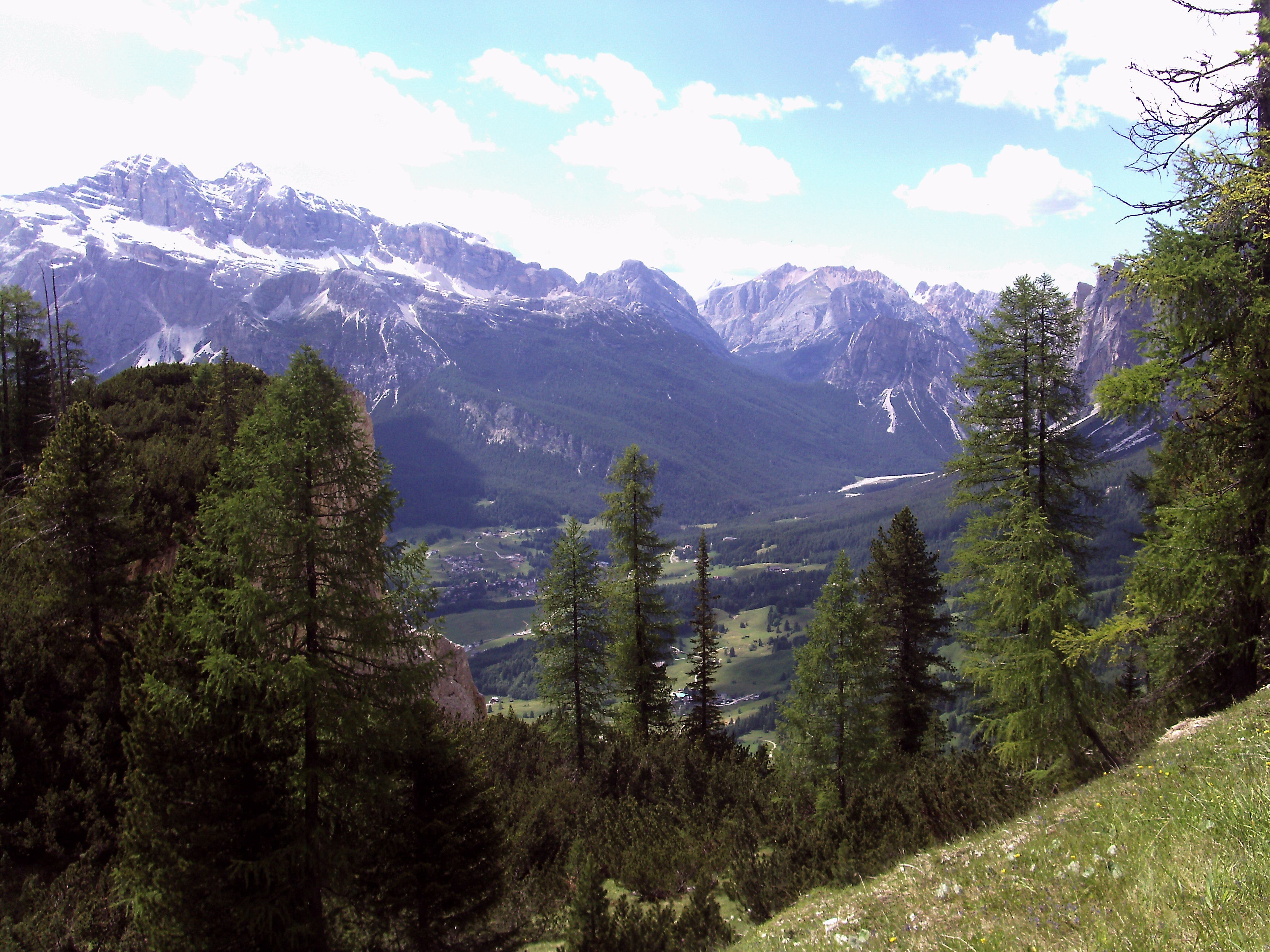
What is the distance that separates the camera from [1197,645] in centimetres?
1458

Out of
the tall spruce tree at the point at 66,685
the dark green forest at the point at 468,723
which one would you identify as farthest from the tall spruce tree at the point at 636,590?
the tall spruce tree at the point at 66,685

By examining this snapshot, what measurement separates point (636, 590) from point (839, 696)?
374 inches

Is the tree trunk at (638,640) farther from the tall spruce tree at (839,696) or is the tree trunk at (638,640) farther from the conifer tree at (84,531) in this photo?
the conifer tree at (84,531)

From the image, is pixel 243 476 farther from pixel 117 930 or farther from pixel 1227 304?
pixel 1227 304

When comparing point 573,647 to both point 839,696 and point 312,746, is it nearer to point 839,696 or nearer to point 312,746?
point 839,696

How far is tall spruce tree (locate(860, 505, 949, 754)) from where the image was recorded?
2606 cm

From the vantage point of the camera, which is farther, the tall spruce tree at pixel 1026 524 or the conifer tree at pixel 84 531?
the conifer tree at pixel 84 531

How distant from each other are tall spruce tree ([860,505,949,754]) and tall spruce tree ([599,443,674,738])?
8263 millimetres

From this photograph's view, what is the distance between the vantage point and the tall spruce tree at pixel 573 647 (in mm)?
26281

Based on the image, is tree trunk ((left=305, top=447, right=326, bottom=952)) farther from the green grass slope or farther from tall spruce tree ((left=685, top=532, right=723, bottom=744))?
tall spruce tree ((left=685, top=532, right=723, bottom=744))

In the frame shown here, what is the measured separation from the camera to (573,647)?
1045 inches

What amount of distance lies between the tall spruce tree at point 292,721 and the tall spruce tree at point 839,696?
435 inches

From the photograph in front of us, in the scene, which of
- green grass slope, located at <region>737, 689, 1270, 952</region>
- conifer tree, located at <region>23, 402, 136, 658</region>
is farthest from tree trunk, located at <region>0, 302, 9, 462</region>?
green grass slope, located at <region>737, 689, 1270, 952</region>

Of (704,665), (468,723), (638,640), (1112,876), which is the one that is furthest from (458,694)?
(1112,876)
